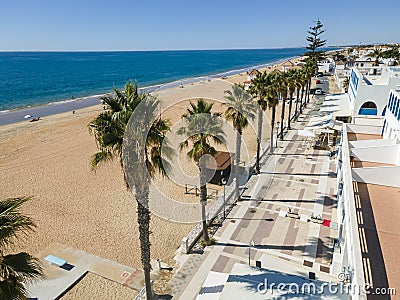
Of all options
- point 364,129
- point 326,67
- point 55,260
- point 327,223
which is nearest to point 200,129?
point 327,223

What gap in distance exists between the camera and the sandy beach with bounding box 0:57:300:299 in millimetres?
14016

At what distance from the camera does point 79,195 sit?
18.7 m

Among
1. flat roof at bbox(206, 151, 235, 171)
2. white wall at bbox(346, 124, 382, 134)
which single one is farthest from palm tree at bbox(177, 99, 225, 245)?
white wall at bbox(346, 124, 382, 134)

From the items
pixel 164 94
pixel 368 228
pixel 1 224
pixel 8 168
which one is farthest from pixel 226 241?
pixel 164 94

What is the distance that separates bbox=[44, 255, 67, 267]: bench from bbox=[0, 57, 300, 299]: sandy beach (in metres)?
1.14

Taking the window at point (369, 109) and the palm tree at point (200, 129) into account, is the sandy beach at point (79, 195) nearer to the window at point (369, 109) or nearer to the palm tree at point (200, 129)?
the palm tree at point (200, 129)

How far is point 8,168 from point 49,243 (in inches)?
491

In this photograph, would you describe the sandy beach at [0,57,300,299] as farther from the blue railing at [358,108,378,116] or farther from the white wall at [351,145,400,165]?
the blue railing at [358,108,378,116]

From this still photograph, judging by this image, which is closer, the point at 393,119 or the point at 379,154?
the point at 379,154

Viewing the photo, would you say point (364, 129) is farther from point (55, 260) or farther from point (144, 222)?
point (55, 260)

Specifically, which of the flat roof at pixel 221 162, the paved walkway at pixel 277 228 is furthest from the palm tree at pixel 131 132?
the flat roof at pixel 221 162

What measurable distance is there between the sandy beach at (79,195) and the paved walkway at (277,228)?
1953 mm

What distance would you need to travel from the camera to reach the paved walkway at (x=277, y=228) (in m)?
11.8

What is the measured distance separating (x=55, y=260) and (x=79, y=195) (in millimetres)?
6657
